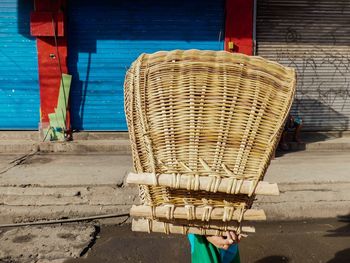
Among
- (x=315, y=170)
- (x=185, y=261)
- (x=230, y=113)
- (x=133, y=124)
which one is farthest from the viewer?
(x=315, y=170)

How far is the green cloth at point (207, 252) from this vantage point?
6.91ft

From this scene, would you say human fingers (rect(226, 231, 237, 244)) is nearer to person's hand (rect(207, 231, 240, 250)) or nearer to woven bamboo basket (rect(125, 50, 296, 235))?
person's hand (rect(207, 231, 240, 250))

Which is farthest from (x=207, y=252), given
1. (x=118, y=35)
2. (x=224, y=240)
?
(x=118, y=35)

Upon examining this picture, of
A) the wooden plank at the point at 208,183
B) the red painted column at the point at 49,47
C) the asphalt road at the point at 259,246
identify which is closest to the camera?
the wooden plank at the point at 208,183

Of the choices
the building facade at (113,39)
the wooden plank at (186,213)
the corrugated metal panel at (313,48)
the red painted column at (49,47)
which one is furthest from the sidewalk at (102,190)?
the wooden plank at (186,213)

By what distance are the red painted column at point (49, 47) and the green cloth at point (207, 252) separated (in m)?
6.75

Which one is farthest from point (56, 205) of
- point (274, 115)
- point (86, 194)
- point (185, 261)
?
point (274, 115)

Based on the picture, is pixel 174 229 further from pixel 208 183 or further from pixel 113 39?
pixel 113 39

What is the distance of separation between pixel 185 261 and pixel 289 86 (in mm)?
2520

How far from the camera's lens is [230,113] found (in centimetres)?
173

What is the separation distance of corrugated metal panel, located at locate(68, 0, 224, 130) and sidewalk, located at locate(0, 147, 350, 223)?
1960mm

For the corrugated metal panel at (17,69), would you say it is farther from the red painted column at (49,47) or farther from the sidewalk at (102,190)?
the sidewalk at (102,190)

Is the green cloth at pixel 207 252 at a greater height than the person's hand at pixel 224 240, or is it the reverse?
the person's hand at pixel 224 240

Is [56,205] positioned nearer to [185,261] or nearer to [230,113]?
[185,261]
